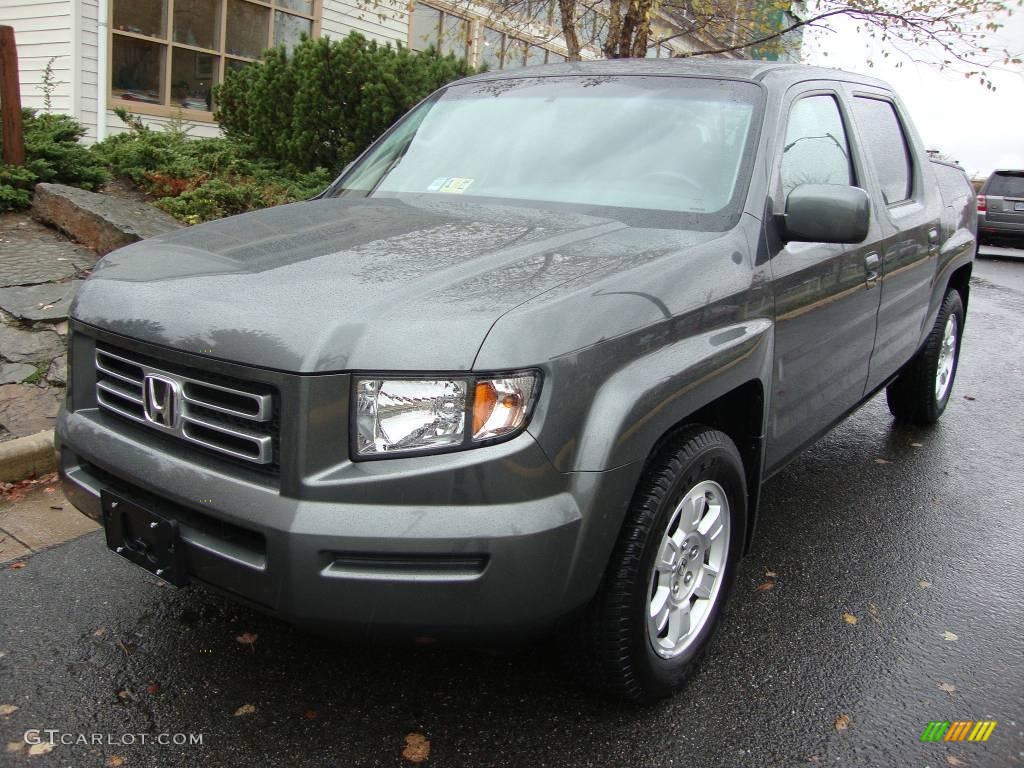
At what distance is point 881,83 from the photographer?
454 centimetres

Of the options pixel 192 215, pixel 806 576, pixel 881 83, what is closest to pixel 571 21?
pixel 192 215

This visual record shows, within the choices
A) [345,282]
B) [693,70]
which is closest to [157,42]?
[693,70]

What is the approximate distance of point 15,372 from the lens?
16.1ft

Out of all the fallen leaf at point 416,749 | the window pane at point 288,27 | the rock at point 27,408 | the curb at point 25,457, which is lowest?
the fallen leaf at point 416,749

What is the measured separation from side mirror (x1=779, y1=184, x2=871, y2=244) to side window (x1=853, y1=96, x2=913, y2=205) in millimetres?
1219

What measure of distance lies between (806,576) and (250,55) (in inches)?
469

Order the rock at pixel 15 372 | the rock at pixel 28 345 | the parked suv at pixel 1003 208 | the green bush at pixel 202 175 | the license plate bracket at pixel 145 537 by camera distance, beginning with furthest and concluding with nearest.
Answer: the parked suv at pixel 1003 208 → the green bush at pixel 202 175 → the rock at pixel 28 345 → the rock at pixel 15 372 → the license plate bracket at pixel 145 537

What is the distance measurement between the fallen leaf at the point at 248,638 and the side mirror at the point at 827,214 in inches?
85.2

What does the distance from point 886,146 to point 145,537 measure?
3.62m

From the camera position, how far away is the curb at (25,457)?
405 cm

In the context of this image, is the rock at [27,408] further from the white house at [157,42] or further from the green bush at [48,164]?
the white house at [157,42]

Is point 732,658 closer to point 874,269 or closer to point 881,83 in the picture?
point 874,269

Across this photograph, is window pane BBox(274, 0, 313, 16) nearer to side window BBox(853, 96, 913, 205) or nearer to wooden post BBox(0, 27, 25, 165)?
wooden post BBox(0, 27, 25, 165)

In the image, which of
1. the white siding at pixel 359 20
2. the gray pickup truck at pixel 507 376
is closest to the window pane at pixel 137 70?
the white siding at pixel 359 20
